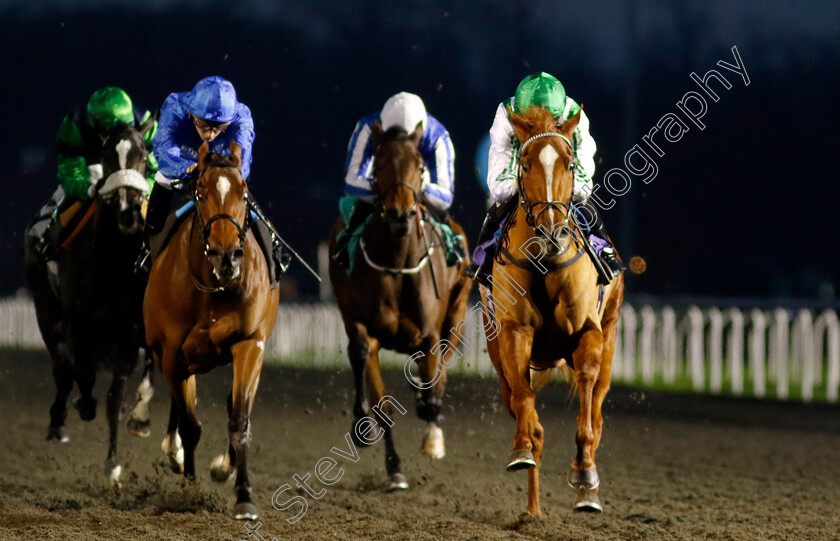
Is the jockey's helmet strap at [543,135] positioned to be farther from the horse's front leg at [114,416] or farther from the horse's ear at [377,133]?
the horse's front leg at [114,416]

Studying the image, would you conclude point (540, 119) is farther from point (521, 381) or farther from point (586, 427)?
point (586, 427)

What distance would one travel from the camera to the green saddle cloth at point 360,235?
7.02 m

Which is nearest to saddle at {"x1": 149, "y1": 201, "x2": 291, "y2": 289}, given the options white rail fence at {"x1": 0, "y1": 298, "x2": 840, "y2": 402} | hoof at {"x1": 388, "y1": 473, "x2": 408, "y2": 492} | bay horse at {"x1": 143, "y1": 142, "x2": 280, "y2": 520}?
bay horse at {"x1": 143, "y1": 142, "x2": 280, "y2": 520}

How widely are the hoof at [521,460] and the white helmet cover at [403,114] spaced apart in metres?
2.45

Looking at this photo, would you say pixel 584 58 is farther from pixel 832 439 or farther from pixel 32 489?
pixel 32 489

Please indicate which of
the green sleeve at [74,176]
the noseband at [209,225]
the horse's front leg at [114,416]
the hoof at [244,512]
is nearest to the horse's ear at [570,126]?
the noseband at [209,225]

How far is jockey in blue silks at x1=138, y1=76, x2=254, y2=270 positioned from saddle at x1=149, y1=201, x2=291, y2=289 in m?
0.17

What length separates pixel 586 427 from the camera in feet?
16.9

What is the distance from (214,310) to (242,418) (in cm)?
59

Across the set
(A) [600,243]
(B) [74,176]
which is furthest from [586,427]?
(B) [74,176]

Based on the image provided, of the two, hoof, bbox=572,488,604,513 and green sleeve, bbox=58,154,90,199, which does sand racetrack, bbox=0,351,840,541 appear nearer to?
hoof, bbox=572,488,604,513

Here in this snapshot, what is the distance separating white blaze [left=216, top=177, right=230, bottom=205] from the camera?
5.12m

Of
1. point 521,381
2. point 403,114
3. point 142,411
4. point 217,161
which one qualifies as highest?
point 403,114

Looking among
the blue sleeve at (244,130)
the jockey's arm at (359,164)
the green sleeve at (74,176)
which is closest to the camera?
the blue sleeve at (244,130)
